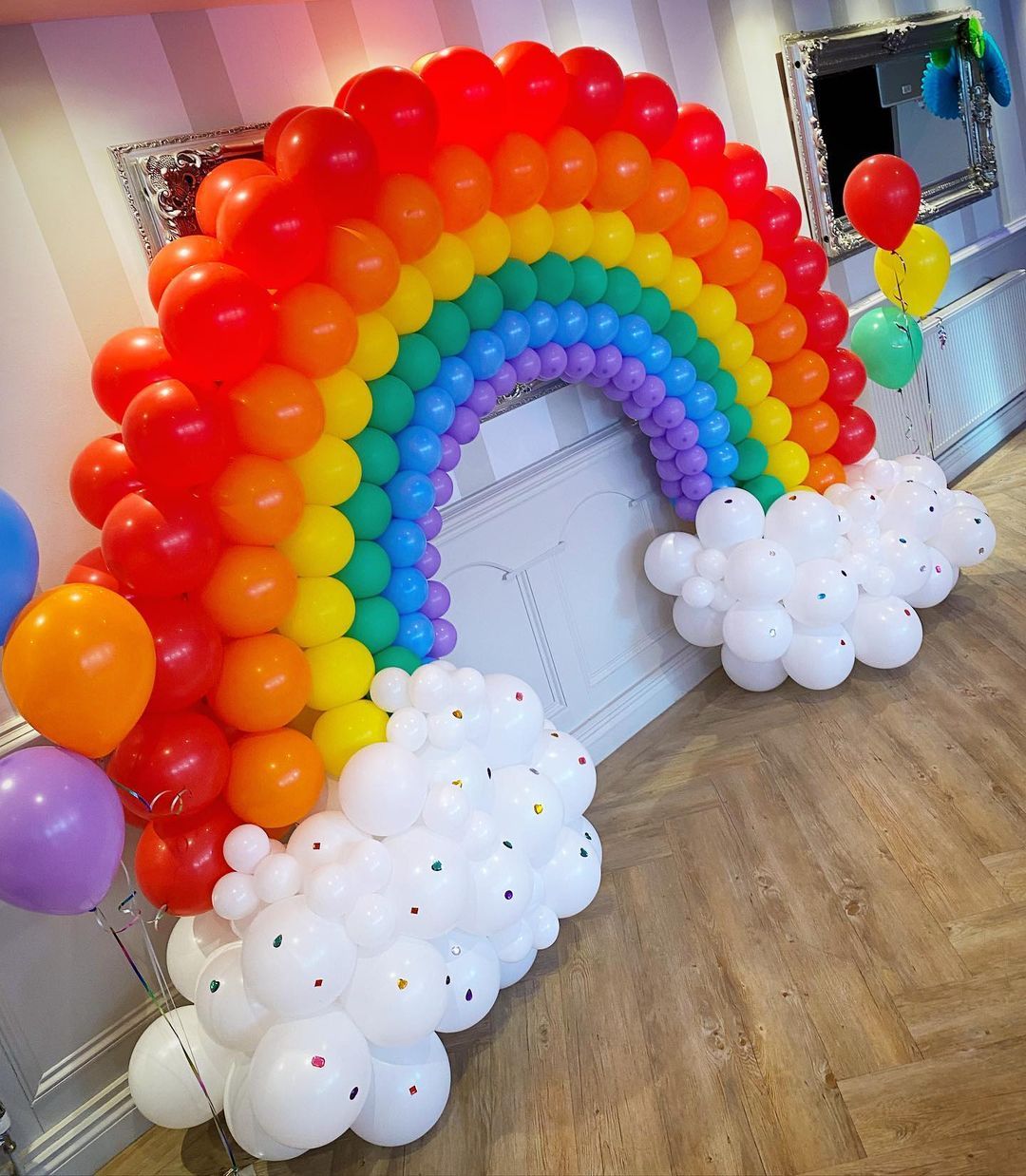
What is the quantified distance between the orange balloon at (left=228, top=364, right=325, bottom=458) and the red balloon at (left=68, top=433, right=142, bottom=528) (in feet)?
0.79

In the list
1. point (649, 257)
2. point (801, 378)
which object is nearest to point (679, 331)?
point (649, 257)

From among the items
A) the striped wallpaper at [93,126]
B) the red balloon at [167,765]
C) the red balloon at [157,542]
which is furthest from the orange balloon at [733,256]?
the red balloon at [167,765]

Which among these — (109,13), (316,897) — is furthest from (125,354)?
(316,897)

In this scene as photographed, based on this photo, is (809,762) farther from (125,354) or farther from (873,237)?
(125,354)

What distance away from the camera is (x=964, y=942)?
90.3 inches

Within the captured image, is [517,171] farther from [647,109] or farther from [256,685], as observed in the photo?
[256,685]

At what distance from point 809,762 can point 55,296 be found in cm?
234

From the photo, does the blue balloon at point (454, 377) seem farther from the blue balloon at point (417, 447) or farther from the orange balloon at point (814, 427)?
the orange balloon at point (814, 427)

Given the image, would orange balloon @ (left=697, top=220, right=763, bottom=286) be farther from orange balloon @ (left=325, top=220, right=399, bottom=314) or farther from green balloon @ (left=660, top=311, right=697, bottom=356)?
orange balloon @ (left=325, top=220, right=399, bottom=314)

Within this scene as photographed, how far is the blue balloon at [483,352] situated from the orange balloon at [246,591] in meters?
0.77

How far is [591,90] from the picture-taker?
2.65 meters

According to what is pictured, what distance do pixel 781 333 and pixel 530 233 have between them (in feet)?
3.35

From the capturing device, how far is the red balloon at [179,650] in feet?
6.68

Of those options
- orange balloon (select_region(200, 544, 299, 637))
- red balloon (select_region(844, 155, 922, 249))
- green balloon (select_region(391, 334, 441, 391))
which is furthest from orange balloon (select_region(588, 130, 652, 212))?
orange balloon (select_region(200, 544, 299, 637))
